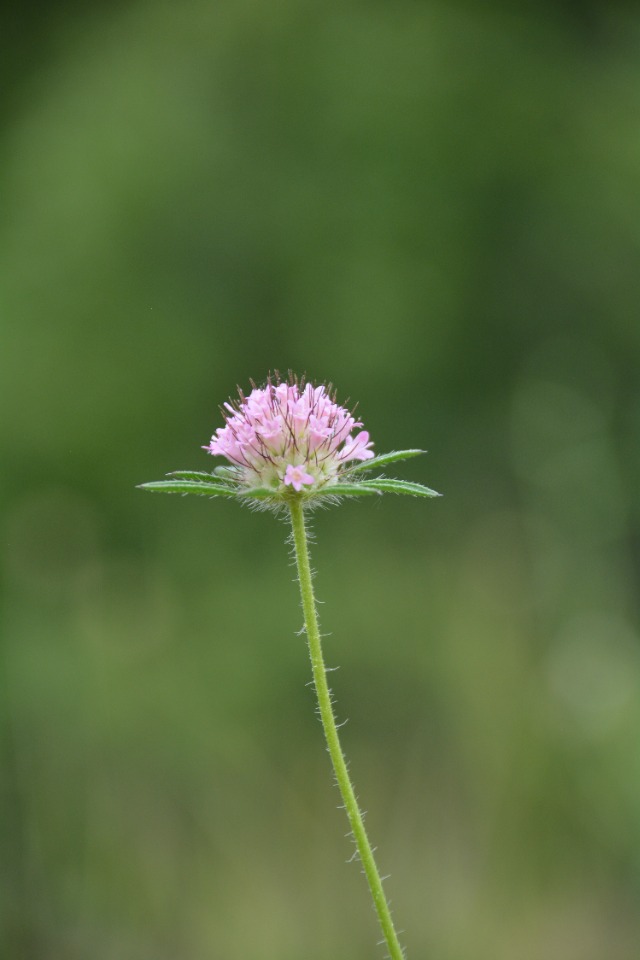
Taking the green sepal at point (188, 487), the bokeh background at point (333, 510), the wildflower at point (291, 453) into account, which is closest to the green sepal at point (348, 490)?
the wildflower at point (291, 453)

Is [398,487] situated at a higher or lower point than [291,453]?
lower

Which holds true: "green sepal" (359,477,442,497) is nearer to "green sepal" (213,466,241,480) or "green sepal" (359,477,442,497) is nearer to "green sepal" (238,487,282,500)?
"green sepal" (238,487,282,500)

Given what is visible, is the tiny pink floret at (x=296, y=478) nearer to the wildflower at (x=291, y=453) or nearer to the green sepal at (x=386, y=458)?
the wildflower at (x=291, y=453)

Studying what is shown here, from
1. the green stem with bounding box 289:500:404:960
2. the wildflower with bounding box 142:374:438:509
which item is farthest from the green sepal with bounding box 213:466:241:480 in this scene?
the green stem with bounding box 289:500:404:960

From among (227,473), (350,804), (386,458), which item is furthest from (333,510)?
(350,804)

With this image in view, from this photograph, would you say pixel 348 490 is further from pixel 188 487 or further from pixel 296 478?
pixel 188 487

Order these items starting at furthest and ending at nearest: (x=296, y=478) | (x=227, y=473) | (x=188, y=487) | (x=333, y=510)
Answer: (x=333, y=510)
(x=227, y=473)
(x=296, y=478)
(x=188, y=487)
